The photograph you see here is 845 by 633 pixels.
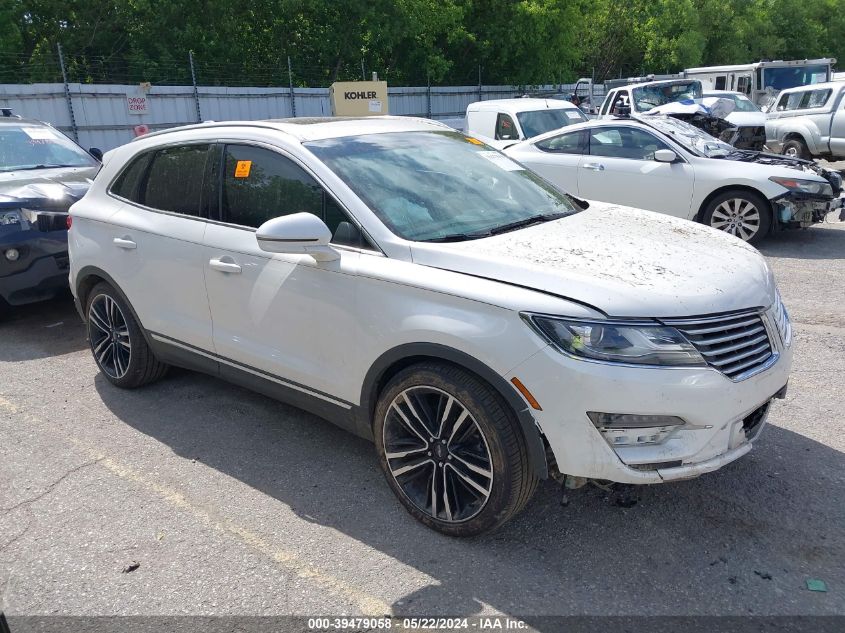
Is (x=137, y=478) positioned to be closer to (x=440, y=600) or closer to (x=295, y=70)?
(x=440, y=600)

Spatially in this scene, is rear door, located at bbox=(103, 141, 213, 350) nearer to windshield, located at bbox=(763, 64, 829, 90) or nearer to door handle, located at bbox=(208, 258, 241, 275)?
door handle, located at bbox=(208, 258, 241, 275)

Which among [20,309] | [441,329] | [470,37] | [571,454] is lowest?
[20,309]

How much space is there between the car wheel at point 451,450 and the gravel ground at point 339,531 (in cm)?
15

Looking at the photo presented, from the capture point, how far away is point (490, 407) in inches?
119

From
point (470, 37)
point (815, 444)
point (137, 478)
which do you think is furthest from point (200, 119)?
point (815, 444)

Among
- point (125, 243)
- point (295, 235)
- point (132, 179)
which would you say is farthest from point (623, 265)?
point (132, 179)

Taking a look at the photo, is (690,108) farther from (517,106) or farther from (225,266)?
(225,266)

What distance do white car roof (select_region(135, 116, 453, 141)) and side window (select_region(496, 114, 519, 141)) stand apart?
8.06 metres

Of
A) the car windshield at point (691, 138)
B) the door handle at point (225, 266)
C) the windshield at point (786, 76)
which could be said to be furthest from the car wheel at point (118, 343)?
the windshield at point (786, 76)

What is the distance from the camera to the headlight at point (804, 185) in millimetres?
8602

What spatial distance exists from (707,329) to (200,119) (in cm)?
1780

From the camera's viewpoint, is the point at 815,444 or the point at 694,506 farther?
the point at 815,444

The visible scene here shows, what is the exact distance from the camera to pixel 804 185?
8.62 m

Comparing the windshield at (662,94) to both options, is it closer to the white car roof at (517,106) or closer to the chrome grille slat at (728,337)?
the white car roof at (517,106)
